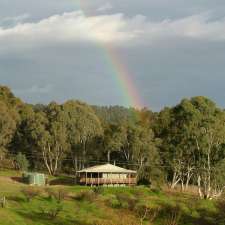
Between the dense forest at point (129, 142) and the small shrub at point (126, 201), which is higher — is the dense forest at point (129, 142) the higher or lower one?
the higher one

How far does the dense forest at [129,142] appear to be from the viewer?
83.4 meters

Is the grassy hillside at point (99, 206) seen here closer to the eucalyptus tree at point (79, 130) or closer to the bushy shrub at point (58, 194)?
the bushy shrub at point (58, 194)

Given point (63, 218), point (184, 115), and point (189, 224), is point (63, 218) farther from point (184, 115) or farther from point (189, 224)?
point (184, 115)

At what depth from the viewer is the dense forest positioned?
274ft

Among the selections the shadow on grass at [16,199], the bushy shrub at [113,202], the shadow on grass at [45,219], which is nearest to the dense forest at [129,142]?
the bushy shrub at [113,202]

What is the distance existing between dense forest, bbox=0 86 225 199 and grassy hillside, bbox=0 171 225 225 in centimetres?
1157

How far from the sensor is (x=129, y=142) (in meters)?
90.4

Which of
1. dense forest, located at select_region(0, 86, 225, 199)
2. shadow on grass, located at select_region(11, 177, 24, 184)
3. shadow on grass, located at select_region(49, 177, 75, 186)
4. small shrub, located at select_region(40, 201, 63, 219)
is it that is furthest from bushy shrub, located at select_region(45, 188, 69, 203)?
dense forest, located at select_region(0, 86, 225, 199)

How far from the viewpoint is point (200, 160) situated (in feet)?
276

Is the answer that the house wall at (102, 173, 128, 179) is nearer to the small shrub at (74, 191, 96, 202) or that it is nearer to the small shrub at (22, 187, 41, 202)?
the small shrub at (74, 191, 96, 202)

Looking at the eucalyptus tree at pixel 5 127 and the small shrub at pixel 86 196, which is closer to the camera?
the small shrub at pixel 86 196

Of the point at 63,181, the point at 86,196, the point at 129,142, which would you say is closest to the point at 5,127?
the point at 63,181

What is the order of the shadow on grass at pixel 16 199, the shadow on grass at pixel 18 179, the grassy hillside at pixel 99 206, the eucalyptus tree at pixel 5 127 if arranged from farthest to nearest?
the eucalyptus tree at pixel 5 127
the shadow on grass at pixel 18 179
the shadow on grass at pixel 16 199
the grassy hillside at pixel 99 206

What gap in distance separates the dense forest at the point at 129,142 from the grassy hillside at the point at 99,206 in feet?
38.0
